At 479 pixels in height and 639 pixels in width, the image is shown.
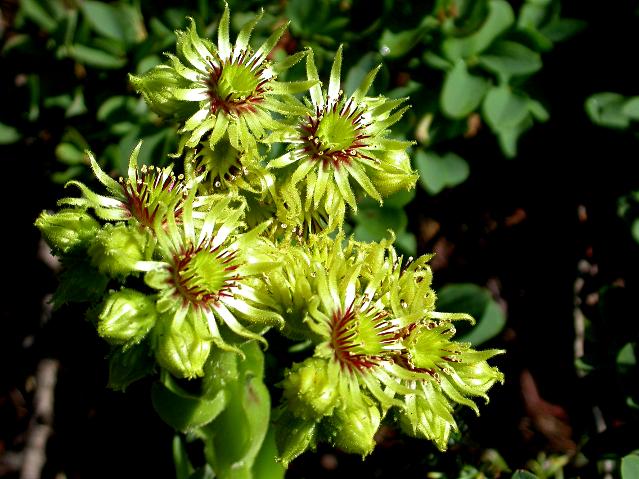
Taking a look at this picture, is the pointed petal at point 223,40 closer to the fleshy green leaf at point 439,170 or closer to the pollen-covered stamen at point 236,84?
the pollen-covered stamen at point 236,84

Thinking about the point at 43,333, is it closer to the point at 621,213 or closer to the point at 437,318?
the point at 437,318

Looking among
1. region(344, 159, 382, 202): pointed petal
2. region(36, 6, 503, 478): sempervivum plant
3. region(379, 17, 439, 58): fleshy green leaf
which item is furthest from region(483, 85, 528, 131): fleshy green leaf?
region(344, 159, 382, 202): pointed petal

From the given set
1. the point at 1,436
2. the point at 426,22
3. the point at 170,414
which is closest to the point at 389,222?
the point at 426,22

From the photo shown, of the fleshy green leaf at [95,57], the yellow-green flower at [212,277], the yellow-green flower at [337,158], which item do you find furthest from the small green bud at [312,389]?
the fleshy green leaf at [95,57]

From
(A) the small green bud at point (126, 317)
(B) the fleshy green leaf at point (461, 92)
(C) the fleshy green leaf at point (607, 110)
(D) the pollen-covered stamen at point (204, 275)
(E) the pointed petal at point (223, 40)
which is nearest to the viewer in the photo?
(A) the small green bud at point (126, 317)

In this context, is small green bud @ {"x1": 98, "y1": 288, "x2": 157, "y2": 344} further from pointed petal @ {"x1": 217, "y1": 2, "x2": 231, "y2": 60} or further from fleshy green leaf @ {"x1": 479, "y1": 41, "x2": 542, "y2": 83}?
fleshy green leaf @ {"x1": 479, "y1": 41, "x2": 542, "y2": 83}

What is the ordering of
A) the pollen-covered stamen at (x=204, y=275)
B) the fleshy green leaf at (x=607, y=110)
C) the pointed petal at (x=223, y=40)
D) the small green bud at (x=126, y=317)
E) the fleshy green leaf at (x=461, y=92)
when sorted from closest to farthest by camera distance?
the small green bud at (x=126, y=317) → the pollen-covered stamen at (x=204, y=275) → the pointed petal at (x=223, y=40) → the fleshy green leaf at (x=461, y=92) → the fleshy green leaf at (x=607, y=110)

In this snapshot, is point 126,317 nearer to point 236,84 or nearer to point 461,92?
point 236,84
